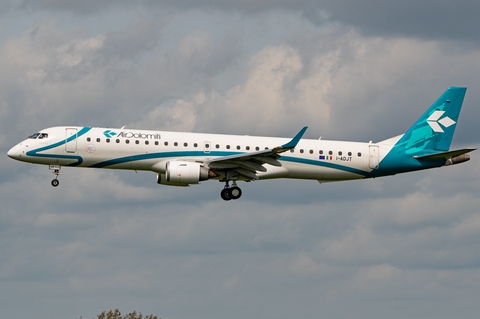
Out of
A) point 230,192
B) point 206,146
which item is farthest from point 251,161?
point 230,192

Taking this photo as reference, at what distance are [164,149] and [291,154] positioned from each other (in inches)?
376

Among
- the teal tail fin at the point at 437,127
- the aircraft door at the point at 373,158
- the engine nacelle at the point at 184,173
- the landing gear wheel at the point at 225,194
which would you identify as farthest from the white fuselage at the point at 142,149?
the teal tail fin at the point at 437,127

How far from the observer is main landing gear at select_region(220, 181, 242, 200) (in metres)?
75.1

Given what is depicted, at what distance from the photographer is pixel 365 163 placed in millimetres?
77500

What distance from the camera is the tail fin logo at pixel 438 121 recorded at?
266 feet

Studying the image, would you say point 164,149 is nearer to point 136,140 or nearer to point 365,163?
point 136,140

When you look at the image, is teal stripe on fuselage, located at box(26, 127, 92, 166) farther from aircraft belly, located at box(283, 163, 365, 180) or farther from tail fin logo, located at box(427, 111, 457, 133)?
tail fin logo, located at box(427, 111, 457, 133)

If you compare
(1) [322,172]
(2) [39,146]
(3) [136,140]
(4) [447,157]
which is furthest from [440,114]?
(2) [39,146]

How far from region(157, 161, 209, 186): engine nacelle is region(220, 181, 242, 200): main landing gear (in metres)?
2.83

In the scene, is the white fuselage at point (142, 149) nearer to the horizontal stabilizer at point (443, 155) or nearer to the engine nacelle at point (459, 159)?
the horizontal stabilizer at point (443, 155)

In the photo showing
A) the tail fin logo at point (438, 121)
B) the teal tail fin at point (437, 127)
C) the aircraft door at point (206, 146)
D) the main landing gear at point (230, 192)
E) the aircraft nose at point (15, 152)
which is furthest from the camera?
the tail fin logo at point (438, 121)

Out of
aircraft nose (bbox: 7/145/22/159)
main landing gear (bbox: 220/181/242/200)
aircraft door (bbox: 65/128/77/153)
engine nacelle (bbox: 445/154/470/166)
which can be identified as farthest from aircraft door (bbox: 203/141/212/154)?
engine nacelle (bbox: 445/154/470/166)

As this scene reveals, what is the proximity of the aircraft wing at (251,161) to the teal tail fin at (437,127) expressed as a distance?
40.9 ft

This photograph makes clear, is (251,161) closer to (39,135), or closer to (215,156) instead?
(215,156)
